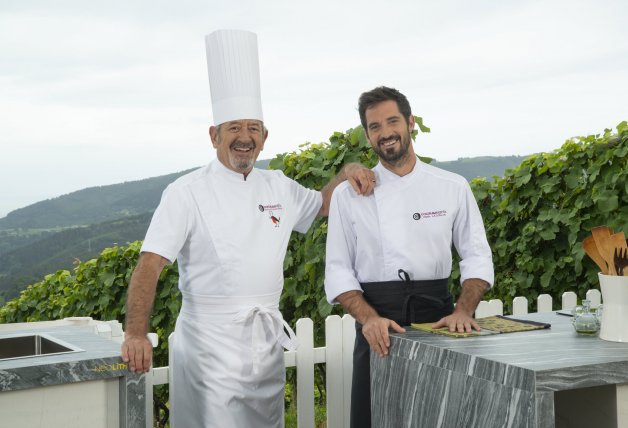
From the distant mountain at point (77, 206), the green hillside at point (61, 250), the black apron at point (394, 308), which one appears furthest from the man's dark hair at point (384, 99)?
the distant mountain at point (77, 206)

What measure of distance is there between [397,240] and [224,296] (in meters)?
0.63

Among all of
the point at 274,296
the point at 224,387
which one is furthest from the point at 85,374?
the point at 274,296

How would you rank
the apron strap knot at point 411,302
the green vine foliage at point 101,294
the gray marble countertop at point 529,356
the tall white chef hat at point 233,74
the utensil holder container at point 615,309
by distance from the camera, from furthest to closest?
the green vine foliage at point 101,294
the tall white chef hat at point 233,74
the apron strap knot at point 411,302
the utensil holder container at point 615,309
the gray marble countertop at point 529,356

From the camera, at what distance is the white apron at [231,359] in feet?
8.94

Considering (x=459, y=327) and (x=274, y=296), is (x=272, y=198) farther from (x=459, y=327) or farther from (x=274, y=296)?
(x=459, y=327)

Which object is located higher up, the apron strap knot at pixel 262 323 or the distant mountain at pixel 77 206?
the distant mountain at pixel 77 206

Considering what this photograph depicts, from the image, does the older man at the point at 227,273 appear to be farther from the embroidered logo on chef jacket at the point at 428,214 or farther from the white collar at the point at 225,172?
the embroidered logo on chef jacket at the point at 428,214

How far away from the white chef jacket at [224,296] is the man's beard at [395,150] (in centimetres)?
47

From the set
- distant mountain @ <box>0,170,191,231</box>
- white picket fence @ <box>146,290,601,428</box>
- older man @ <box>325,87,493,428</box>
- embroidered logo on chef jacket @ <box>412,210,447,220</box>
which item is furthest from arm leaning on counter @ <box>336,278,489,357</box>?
distant mountain @ <box>0,170,191,231</box>

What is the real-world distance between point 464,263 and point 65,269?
4.65 metres

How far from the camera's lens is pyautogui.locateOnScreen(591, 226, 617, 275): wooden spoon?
2.27 metres

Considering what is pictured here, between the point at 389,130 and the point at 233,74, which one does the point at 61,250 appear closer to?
the point at 233,74

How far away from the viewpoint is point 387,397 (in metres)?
2.46

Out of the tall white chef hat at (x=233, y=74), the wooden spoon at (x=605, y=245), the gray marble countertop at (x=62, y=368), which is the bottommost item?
the gray marble countertop at (x=62, y=368)
